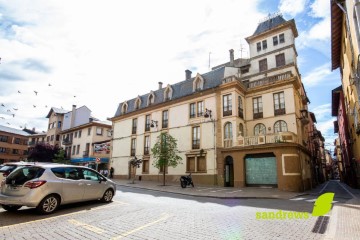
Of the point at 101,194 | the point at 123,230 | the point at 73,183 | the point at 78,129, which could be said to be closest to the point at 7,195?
the point at 73,183

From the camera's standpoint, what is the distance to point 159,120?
29.4 metres

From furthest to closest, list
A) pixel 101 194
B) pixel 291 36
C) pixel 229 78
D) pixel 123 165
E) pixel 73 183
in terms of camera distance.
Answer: pixel 123 165
pixel 291 36
pixel 229 78
pixel 101 194
pixel 73 183

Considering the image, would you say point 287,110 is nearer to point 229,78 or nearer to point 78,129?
point 229,78

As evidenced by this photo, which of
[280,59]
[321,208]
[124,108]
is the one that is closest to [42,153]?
[124,108]

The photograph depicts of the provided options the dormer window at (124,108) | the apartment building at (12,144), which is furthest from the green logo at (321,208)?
the apartment building at (12,144)

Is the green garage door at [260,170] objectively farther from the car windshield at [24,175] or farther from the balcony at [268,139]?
the car windshield at [24,175]

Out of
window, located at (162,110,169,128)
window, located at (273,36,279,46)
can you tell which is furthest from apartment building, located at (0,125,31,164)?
window, located at (273,36,279,46)

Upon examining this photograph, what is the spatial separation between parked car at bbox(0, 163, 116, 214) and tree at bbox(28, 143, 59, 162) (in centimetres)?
3934

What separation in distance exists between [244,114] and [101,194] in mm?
18678

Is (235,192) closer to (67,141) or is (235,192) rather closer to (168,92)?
(168,92)

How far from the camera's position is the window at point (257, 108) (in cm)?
2372

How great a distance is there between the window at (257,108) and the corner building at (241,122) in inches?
4.1

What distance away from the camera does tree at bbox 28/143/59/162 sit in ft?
136

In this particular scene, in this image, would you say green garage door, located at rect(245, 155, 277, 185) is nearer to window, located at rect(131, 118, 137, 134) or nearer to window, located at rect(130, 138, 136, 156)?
window, located at rect(130, 138, 136, 156)
